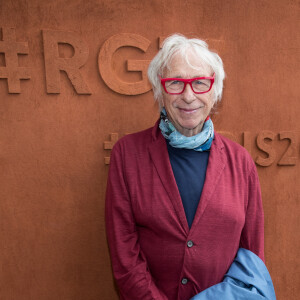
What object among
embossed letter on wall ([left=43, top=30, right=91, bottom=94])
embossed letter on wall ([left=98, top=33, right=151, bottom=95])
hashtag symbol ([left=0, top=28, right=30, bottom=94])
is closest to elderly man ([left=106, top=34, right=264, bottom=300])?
embossed letter on wall ([left=98, top=33, right=151, bottom=95])

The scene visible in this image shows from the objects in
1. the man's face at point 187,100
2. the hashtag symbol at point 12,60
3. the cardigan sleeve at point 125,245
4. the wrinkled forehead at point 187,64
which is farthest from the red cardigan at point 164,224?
the hashtag symbol at point 12,60

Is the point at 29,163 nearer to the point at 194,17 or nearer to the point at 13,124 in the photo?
the point at 13,124

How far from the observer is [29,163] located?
1.61 m

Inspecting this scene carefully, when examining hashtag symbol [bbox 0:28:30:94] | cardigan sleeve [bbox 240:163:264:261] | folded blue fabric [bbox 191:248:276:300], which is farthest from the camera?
hashtag symbol [bbox 0:28:30:94]

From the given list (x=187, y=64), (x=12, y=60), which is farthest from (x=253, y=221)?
(x=12, y=60)

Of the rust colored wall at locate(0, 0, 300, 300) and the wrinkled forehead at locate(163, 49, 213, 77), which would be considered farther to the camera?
the rust colored wall at locate(0, 0, 300, 300)

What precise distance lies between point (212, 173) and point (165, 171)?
0.21 metres

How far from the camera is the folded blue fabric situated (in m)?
1.19

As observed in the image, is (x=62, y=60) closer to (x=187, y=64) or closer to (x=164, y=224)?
(x=187, y=64)

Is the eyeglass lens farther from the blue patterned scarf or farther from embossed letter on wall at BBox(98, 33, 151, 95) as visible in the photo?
embossed letter on wall at BBox(98, 33, 151, 95)

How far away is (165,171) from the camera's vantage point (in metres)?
1.25

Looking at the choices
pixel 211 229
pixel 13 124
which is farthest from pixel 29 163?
pixel 211 229

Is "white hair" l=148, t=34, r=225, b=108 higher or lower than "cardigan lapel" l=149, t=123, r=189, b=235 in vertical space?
higher

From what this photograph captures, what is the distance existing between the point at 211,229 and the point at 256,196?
296mm
